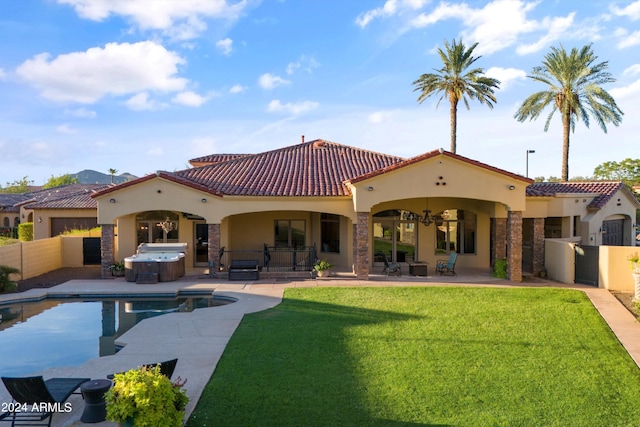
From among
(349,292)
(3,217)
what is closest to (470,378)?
(349,292)

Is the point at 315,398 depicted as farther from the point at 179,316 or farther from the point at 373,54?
the point at 373,54

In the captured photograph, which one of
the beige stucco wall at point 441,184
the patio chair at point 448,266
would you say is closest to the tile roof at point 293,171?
the beige stucco wall at point 441,184

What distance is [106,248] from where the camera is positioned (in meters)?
21.3

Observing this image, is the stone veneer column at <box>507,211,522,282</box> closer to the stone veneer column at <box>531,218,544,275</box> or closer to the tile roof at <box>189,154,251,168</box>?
the stone veneer column at <box>531,218,544,275</box>

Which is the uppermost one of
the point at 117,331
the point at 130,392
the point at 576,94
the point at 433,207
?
the point at 576,94

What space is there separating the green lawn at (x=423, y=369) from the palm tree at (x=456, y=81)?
21091mm

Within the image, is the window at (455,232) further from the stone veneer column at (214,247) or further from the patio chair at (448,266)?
the stone veneer column at (214,247)

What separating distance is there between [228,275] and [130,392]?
583 inches

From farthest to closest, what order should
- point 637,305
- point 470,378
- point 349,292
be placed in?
1. point 349,292
2. point 637,305
3. point 470,378

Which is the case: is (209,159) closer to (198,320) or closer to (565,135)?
(198,320)

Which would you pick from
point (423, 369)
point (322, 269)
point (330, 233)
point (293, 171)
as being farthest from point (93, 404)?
point (293, 171)

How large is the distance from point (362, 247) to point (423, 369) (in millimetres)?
11298

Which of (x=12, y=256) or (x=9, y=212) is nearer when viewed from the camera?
(x=12, y=256)

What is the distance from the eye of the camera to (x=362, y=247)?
2066 cm
